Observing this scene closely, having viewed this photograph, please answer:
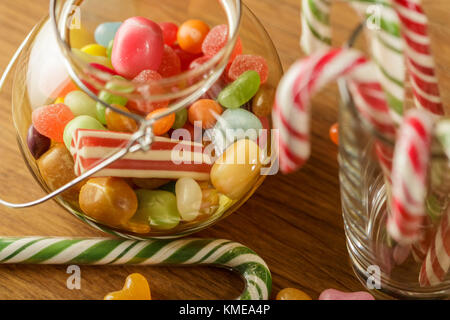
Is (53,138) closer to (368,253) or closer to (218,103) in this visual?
(218,103)

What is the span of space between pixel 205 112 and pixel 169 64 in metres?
0.08

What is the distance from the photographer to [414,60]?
0.57m

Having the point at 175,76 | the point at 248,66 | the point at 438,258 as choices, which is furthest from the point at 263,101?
the point at 438,258

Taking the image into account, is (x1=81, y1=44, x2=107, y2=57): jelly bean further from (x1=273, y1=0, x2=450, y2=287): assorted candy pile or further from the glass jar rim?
(x1=273, y1=0, x2=450, y2=287): assorted candy pile

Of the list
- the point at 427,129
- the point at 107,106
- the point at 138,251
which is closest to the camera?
the point at 427,129

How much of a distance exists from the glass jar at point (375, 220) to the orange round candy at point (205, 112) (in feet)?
0.45

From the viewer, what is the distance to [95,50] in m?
0.71

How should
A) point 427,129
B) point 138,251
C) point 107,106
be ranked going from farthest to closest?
point 138,251 → point 107,106 → point 427,129

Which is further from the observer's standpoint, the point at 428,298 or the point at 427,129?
the point at 428,298

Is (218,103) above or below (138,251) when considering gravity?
above

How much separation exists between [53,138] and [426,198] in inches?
15.3

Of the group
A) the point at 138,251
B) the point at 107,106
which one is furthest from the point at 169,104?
the point at 138,251

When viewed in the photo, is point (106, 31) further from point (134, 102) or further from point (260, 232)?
point (260, 232)

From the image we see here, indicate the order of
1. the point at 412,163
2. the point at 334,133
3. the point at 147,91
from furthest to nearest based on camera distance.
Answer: the point at 334,133 → the point at 147,91 → the point at 412,163
